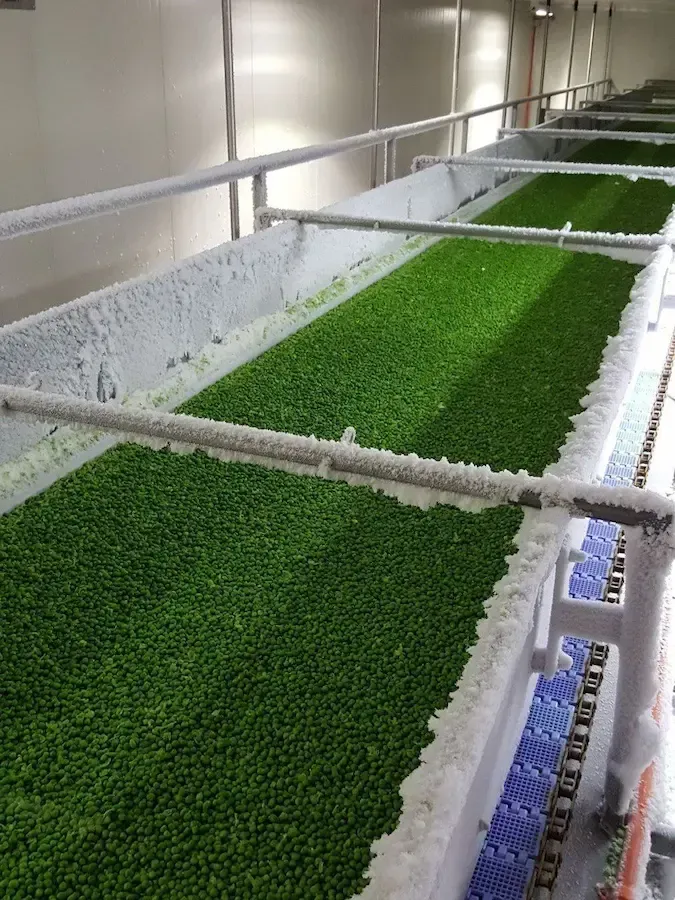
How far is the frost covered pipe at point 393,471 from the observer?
1.05 meters

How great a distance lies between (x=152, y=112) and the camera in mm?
4355

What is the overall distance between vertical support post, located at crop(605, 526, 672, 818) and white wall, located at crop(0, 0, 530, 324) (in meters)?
3.05

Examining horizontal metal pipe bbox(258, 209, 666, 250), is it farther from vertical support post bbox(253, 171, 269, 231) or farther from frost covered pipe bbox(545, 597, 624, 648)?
frost covered pipe bbox(545, 597, 624, 648)

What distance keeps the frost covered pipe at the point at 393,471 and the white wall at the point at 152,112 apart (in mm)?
2629

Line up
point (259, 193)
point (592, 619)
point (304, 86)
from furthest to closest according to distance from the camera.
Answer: point (304, 86) → point (259, 193) → point (592, 619)

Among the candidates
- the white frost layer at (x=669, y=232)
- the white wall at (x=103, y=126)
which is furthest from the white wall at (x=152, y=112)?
the white frost layer at (x=669, y=232)

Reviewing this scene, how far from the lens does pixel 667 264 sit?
2859mm

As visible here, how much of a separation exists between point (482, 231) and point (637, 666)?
1961mm

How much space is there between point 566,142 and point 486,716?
7198mm

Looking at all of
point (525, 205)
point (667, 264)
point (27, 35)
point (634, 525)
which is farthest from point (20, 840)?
point (525, 205)

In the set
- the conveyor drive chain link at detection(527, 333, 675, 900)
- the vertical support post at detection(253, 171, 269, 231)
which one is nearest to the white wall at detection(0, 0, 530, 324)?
the vertical support post at detection(253, 171, 269, 231)

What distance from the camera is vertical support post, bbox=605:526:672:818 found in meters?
1.08

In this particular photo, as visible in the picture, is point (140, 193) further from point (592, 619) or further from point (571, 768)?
point (571, 768)

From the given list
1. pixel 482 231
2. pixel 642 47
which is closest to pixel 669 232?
pixel 482 231
